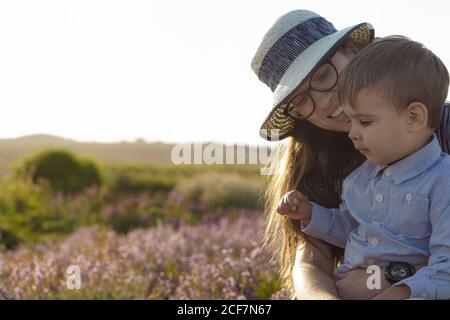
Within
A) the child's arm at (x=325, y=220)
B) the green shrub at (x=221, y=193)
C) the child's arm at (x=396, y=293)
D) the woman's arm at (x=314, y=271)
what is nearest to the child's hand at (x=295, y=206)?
the child's arm at (x=325, y=220)

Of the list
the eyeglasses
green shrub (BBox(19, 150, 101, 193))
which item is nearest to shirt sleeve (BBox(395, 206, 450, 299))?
the eyeglasses

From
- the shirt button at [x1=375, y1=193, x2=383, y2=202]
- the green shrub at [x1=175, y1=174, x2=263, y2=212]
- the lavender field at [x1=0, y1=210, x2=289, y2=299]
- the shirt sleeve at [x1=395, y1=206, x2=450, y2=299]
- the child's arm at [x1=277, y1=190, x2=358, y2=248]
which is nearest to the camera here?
the shirt sleeve at [x1=395, y1=206, x2=450, y2=299]

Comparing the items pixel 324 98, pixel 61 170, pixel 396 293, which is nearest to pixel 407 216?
pixel 396 293

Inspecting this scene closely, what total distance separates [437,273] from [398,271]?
207mm

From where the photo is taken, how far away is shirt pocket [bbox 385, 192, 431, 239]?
250cm

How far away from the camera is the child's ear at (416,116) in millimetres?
2441

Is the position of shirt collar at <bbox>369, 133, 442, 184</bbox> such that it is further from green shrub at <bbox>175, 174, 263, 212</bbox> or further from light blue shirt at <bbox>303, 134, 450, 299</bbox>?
green shrub at <bbox>175, 174, 263, 212</bbox>

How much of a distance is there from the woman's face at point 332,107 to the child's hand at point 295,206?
0.94ft

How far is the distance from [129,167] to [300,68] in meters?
17.0

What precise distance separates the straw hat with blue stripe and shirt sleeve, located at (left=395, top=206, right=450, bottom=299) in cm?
76

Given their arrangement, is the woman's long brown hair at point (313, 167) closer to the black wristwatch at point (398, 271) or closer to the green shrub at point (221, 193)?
the black wristwatch at point (398, 271)

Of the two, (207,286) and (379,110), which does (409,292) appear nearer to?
(379,110)

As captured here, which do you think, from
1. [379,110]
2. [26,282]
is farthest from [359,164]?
[26,282]
